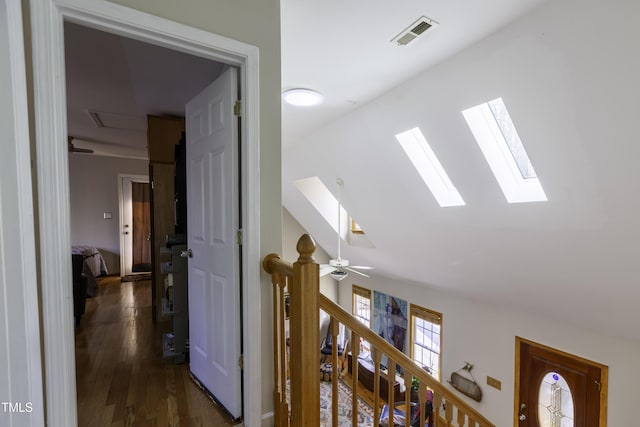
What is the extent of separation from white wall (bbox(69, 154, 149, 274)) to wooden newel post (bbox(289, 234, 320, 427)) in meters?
6.08

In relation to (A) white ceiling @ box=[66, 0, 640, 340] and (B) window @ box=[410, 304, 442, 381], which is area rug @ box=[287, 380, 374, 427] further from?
(A) white ceiling @ box=[66, 0, 640, 340]

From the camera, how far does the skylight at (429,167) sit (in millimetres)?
3195

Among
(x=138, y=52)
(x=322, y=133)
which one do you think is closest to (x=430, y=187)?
(x=322, y=133)

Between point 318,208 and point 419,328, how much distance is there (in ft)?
10.3

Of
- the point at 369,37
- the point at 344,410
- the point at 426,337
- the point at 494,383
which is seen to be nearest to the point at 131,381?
the point at 369,37

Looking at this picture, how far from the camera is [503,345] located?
181 inches

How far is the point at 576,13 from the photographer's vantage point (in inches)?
62.5

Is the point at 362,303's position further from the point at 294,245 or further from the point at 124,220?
the point at 124,220

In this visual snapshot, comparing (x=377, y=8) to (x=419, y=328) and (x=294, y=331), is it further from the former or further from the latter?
(x=419, y=328)

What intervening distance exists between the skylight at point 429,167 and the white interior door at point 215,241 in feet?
6.31

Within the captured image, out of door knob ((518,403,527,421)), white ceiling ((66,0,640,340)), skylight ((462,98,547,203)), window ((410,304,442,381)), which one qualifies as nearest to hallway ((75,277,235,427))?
white ceiling ((66,0,640,340))

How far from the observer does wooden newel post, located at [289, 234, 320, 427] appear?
1.23m

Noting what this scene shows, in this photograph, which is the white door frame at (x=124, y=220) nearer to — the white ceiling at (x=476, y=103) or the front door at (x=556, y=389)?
the white ceiling at (x=476, y=103)

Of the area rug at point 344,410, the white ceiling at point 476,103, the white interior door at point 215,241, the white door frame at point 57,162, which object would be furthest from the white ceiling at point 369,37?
the area rug at point 344,410
